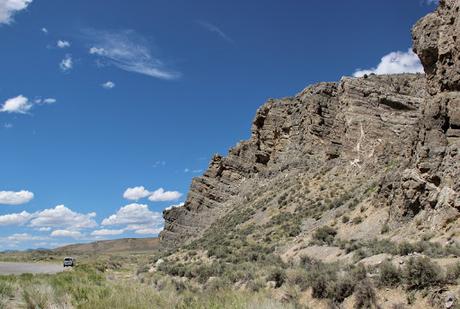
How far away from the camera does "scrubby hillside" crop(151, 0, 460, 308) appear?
16.0 metres

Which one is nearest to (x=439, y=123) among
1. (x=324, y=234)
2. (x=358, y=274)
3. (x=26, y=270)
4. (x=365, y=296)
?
(x=324, y=234)

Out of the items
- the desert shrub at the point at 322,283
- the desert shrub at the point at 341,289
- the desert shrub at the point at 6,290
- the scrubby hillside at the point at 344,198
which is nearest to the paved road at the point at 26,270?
the scrubby hillside at the point at 344,198

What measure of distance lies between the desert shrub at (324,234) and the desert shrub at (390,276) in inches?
561

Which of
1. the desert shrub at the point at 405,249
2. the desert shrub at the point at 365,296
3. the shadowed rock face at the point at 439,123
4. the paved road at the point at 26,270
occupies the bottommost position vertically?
the desert shrub at the point at 365,296

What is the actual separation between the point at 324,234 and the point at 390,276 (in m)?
15.7

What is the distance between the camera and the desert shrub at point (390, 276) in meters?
14.0

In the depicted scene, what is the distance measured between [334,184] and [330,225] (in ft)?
41.9

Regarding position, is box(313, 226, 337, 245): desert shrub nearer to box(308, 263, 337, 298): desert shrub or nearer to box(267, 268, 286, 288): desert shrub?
box(267, 268, 286, 288): desert shrub

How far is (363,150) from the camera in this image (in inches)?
1962

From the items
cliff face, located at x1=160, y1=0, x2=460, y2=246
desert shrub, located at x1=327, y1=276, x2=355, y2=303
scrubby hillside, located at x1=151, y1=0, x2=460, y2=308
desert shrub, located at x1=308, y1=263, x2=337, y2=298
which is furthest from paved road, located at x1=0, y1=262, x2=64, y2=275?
desert shrub, located at x1=327, y1=276, x2=355, y2=303

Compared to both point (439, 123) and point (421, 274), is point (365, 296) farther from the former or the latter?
point (439, 123)

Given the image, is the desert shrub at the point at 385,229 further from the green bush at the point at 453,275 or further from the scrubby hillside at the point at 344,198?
the green bush at the point at 453,275

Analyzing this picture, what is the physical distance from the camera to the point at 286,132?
65.6 metres

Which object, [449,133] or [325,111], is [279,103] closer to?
[325,111]
